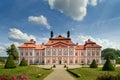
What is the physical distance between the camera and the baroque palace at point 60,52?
243 feet

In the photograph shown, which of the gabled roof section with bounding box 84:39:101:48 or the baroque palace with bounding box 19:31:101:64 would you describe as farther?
the gabled roof section with bounding box 84:39:101:48

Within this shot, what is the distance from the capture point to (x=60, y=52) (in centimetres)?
7438

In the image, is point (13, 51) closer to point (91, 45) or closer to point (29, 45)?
point (29, 45)

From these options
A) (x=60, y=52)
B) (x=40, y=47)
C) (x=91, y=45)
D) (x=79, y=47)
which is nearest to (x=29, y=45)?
(x=40, y=47)

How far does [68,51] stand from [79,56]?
15.4ft

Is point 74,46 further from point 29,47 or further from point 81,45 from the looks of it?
point 29,47

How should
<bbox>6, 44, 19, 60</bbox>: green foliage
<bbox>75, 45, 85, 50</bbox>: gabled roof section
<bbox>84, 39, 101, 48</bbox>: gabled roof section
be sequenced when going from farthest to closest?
<bbox>75, 45, 85, 50</bbox>: gabled roof section < <bbox>6, 44, 19, 60</bbox>: green foliage < <bbox>84, 39, 101, 48</bbox>: gabled roof section

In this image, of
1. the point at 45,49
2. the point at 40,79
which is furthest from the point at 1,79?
the point at 45,49

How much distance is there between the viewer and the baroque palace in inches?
2921

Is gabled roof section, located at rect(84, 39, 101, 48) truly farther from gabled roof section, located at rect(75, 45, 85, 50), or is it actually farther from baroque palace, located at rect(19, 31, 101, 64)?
gabled roof section, located at rect(75, 45, 85, 50)

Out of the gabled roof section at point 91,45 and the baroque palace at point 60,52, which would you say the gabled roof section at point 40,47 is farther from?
the gabled roof section at point 91,45

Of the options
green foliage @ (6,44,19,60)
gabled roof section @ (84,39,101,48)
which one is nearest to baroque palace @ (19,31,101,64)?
gabled roof section @ (84,39,101,48)

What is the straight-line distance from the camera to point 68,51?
74.4 metres

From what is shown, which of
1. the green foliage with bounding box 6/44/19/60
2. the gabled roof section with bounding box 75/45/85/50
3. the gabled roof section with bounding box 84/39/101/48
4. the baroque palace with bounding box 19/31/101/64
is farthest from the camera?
the gabled roof section with bounding box 75/45/85/50
